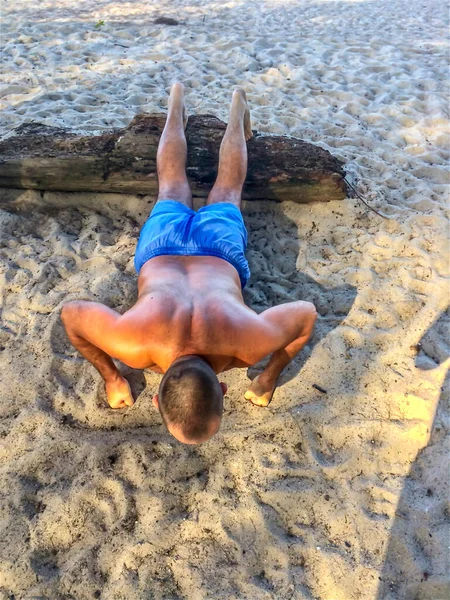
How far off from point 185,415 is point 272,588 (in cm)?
89

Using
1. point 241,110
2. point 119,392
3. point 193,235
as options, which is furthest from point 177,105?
point 119,392

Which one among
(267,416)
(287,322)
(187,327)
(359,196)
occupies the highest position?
(187,327)

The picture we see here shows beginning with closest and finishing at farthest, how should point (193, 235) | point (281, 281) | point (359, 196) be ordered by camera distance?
1. point (193, 235)
2. point (281, 281)
3. point (359, 196)

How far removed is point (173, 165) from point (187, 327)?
1.59 meters

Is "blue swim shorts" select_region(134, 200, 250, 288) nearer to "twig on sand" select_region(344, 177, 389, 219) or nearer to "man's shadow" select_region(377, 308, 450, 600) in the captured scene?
"twig on sand" select_region(344, 177, 389, 219)

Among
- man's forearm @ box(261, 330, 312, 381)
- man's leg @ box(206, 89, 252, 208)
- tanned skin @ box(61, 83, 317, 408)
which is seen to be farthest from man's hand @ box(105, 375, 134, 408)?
man's leg @ box(206, 89, 252, 208)

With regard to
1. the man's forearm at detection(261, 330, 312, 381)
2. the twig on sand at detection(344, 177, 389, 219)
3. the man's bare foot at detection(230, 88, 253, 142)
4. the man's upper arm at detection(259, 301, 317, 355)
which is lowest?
the man's forearm at detection(261, 330, 312, 381)

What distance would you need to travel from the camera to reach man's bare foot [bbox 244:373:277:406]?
8.43 ft

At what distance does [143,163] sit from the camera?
348cm

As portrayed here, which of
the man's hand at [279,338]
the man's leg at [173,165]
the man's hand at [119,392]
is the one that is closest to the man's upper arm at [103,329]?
A: the man's hand at [119,392]

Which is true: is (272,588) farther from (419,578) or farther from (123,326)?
(123,326)

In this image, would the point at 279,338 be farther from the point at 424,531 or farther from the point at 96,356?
the point at 424,531

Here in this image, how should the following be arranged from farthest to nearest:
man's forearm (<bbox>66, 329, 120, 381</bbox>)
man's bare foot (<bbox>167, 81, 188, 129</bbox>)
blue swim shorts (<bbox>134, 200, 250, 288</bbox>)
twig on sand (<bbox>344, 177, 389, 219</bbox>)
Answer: twig on sand (<bbox>344, 177, 389, 219</bbox>) < man's bare foot (<bbox>167, 81, 188, 129</bbox>) < blue swim shorts (<bbox>134, 200, 250, 288</bbox>) < man's forearm (<bbox>66, 329, 120, 381</bbox>)

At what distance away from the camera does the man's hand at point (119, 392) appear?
8.30 ft
